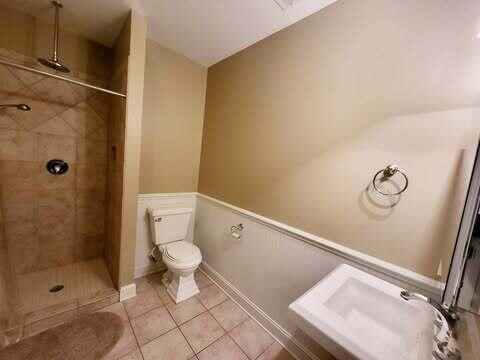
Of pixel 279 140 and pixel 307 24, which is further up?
pixel 307 24

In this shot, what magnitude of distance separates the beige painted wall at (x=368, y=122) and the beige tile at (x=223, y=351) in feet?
3.26

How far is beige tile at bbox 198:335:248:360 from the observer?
1.31 metres

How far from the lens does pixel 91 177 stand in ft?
6.54

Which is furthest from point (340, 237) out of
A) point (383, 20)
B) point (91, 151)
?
point (91, 151)

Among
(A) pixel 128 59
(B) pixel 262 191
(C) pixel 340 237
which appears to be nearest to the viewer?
(C) pixel 340 237

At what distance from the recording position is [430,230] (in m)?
0.89

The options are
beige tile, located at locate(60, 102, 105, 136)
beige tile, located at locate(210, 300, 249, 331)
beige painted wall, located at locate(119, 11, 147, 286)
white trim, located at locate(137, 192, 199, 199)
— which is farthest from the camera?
white trim, located at locate(137, 192, 199, 199)

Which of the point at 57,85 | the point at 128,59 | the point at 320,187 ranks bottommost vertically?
the point at 320,187

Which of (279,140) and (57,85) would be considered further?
(57,85)

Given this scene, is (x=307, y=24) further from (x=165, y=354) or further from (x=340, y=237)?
(x=165, y=354)

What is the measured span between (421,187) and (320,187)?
482mm

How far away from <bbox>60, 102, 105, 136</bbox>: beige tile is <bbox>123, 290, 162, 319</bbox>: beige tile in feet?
5.44

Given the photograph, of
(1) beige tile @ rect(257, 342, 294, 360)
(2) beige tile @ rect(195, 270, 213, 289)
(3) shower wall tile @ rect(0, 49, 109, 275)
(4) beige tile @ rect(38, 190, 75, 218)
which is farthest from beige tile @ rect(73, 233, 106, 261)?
(1) beige tile @ rect(257, 342, 294, 360)

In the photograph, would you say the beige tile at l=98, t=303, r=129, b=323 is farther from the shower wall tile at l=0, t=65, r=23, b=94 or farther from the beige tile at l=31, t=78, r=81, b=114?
the shower wall tile at l=0, t=65, r=23, b=94
